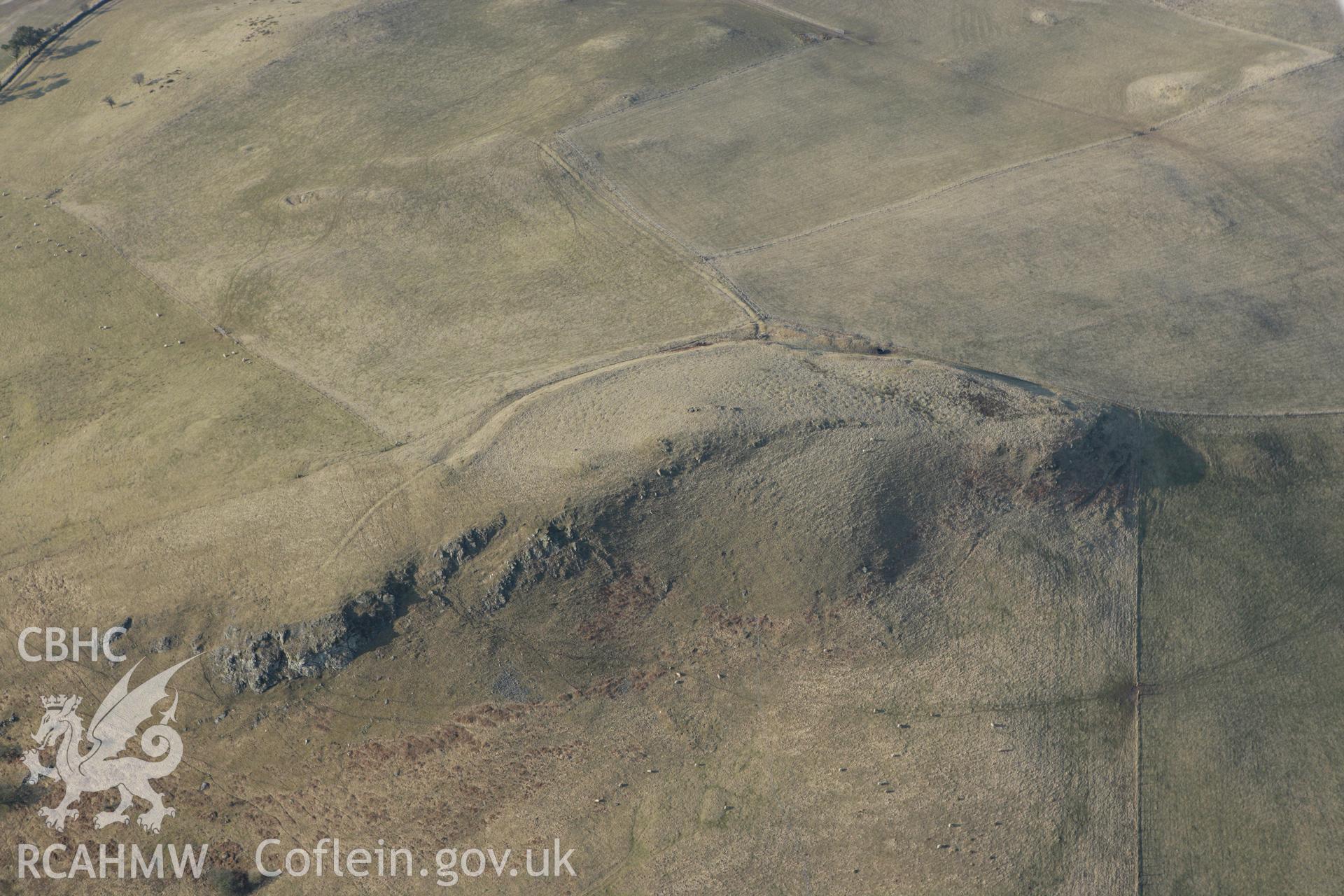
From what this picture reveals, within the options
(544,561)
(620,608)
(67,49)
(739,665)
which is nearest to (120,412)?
(544,561)

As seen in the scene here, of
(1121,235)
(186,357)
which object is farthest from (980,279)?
(186,357)

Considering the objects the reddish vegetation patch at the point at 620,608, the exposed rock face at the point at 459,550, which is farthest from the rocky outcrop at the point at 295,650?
the reddish vegetation patch at the point at 620,608

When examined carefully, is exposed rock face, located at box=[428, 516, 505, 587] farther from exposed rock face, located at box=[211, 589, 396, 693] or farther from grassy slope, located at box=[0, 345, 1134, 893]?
exposed rock face, located at box=[211, 589, 396, 693]

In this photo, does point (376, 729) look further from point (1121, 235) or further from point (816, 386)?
point (1121, 235)

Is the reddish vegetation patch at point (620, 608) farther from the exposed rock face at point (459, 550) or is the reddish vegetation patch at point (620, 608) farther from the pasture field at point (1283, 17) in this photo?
the pasture field at point (1283, 17)

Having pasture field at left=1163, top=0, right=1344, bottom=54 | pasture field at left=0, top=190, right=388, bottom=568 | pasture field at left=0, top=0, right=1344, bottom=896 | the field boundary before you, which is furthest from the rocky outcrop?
pasture field at left=1163, top=0, right=1344, bottom=54

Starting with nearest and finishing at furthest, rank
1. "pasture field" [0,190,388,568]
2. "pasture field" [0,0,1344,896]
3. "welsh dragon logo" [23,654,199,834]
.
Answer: "pasture field" [0,0,1344,896] < "welsh dragon logo" [23,654,199,834] < "pasture field" [0,190,388,568]

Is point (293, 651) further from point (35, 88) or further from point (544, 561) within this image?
point (35, 88)
